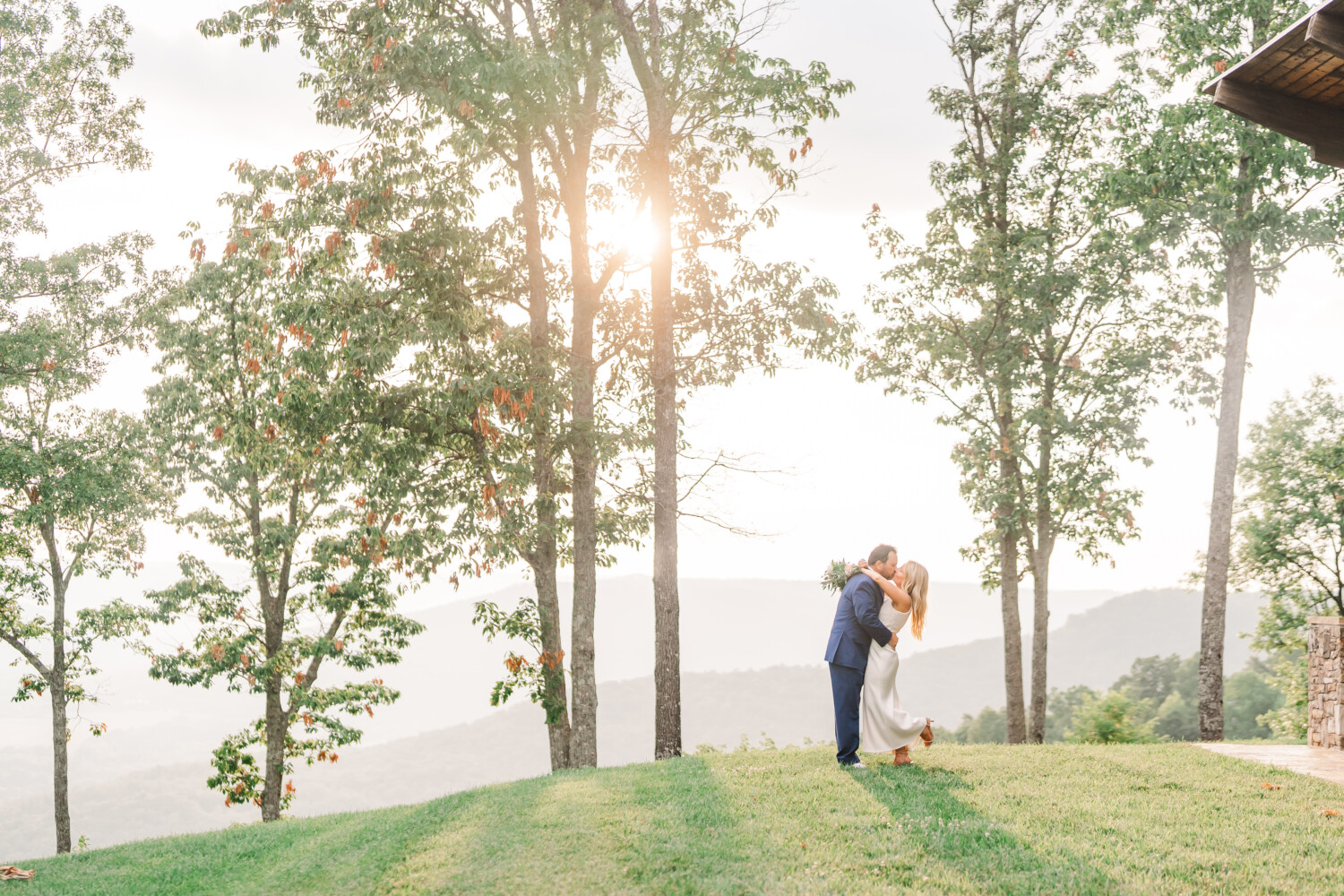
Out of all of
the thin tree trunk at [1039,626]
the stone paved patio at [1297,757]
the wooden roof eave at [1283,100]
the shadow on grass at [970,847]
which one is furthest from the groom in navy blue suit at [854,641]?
the thin tree trunk at [1039,626]

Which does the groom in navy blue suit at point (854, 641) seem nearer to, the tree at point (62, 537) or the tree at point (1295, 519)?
the tree at point (62, 537)

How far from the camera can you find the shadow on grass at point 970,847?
6090 millimetres

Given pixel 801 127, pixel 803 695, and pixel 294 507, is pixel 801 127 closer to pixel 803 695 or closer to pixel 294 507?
pixel 294 507

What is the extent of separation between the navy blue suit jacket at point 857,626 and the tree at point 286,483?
8051 mm

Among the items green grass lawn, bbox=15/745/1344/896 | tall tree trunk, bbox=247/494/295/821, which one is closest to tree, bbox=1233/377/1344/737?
green grass lawn, bbox=15/745/1344/896

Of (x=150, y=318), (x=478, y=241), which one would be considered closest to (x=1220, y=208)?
(x=478, y=241)

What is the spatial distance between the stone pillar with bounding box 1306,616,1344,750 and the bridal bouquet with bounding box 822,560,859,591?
7392 mm

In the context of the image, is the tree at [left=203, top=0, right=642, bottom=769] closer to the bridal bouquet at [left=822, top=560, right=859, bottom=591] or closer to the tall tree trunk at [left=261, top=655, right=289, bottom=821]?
the bridal bouquet at [left=822, top=560, right=859, bottom=591]

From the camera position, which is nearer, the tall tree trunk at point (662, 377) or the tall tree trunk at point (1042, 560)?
the tall tree trunk at point (662, 377)

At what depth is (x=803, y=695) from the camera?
12688 cm

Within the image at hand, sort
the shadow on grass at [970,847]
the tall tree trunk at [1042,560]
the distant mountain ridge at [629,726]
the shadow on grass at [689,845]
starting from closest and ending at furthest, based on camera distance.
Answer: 1. the shadow on grass at [970,847]
2. the shadow on grass at [689,845]
3. the tall tree trunk at [1042,560]
4. the distant mountain ridge at [629,726]

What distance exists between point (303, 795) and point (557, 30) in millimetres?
145823

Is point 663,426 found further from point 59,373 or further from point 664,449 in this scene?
point 59,373

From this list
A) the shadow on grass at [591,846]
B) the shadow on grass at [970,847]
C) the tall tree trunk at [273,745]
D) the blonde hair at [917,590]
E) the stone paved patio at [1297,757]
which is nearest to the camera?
the shadow on grass at [970,847]
